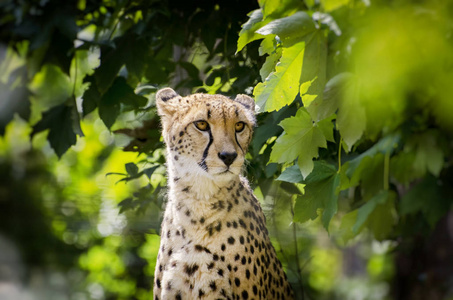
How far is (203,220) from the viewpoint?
1.50m

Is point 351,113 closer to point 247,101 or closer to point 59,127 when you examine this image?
Answer: point 247,101

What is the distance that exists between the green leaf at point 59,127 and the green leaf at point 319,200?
3.23 ft

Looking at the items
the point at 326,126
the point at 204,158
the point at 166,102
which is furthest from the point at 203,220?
the point at 326,126

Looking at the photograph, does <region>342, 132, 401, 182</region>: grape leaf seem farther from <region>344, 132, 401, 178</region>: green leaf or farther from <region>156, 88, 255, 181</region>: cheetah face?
<region>156, 88, 255, 181</region>: cheetah face

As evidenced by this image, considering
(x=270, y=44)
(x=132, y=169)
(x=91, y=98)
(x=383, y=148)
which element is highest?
(x=270, y=44)

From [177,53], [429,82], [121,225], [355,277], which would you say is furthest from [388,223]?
[355,277]

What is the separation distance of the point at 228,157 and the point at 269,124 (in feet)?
0.96

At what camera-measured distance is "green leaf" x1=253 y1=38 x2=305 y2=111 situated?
1.01 meters

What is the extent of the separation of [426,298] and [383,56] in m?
2.75

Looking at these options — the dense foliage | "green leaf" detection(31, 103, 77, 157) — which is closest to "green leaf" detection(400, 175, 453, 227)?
the dense foliage

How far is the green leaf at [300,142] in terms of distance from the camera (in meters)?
1.19

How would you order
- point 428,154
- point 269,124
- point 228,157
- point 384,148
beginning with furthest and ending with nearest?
point 269,124 < point 228,157 < point 384,148 < point 428,154

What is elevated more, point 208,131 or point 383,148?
point 383,148

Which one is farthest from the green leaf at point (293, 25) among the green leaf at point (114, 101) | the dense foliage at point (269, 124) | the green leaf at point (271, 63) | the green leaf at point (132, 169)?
the green leaf at point (132, 169)
